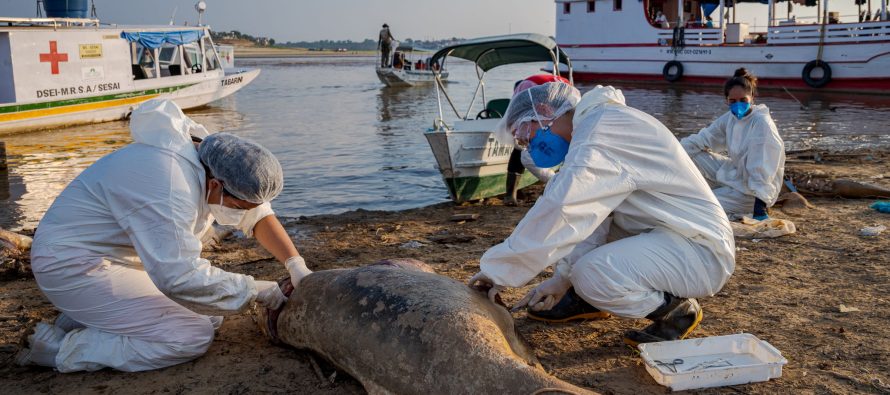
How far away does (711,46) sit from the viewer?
28.9 metres

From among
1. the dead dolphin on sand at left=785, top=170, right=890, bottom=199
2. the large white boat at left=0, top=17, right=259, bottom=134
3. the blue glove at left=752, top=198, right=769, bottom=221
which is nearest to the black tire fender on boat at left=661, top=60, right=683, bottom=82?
the large white boat at left=0, top=17, right=259, bottom=134

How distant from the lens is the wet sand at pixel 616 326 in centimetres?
384

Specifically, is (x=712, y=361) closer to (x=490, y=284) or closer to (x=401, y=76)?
(x=490, y=284)

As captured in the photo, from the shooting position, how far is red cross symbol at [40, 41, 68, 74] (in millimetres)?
18062

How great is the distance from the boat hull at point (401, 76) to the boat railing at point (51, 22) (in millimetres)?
14221

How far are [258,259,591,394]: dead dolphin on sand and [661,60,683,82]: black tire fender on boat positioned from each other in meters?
28.1

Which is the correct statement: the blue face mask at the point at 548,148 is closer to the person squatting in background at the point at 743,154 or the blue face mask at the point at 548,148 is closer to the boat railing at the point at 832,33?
the person squatting in background at the point at 743,154

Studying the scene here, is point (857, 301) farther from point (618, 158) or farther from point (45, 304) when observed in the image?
point (45, 304)

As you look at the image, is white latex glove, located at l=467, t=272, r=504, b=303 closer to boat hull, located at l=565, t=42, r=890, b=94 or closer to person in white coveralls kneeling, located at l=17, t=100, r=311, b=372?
person in white coveralls kneeling, located at l=17, t=100, r=311, b=372

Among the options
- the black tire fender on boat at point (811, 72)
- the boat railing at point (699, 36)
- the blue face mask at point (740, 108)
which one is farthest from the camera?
the boat railing at point (699, 36)

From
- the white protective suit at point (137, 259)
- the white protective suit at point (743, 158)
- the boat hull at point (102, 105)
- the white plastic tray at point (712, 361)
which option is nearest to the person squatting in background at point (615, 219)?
the white plastic tray at point (712, 361)

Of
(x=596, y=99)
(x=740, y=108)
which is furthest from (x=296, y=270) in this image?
(x=740, y=108)

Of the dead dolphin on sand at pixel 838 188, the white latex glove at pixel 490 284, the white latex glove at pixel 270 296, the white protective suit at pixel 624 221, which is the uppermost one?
the white protective suit at pixel 624 221

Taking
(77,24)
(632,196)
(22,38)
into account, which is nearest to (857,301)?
(632,196)
